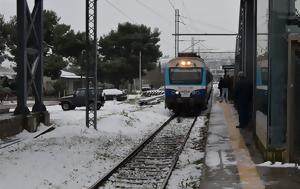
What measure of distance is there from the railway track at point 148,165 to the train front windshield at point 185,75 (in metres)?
7.89

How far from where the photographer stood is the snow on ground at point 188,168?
938cm

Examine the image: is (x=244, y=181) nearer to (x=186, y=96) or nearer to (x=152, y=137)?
(x=152, y=137)

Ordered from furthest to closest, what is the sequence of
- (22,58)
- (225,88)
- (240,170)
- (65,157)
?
(225,88) < (22,58) < (65,157) < (240,170)

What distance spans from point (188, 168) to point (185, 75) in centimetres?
1540

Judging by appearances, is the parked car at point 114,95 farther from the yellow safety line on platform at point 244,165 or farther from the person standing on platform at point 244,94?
the yellow safety line on platform at point 244,165

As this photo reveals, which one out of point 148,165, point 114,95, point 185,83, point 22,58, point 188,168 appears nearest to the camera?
point 188,168

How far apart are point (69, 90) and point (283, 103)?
59341mm

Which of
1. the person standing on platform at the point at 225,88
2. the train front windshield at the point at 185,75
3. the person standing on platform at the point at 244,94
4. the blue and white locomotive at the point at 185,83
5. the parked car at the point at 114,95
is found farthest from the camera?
the parked car at the point at 114,95

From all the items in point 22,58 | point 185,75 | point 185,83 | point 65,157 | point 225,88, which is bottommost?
point 65,157

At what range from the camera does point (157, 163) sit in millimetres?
12172

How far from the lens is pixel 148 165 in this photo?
39.0 ft

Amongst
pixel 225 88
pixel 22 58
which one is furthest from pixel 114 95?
pixel 22 58

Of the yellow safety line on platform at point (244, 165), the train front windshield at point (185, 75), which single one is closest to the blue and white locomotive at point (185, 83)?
the train front windshield at point (185, 75)

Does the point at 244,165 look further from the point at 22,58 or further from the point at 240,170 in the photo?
the point at 22,58
